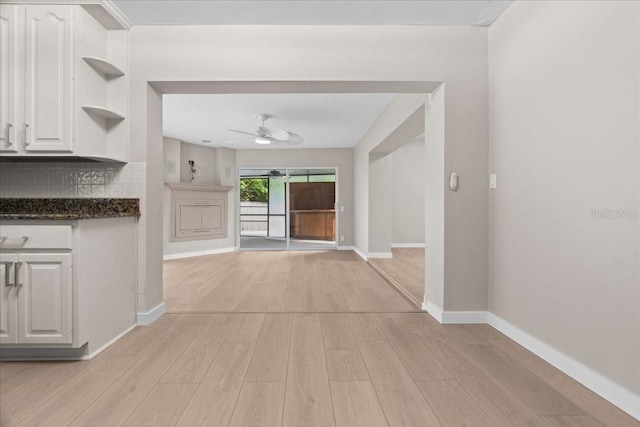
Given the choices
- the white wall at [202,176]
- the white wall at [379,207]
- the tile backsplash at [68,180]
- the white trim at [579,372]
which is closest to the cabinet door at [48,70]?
the tile backsplash at [68,180]

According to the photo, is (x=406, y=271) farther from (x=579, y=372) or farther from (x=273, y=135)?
(x=579, y=372)

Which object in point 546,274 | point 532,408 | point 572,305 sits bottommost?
point 532,408

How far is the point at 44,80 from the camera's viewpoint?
211 cm

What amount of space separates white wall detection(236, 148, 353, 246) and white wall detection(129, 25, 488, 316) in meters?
4.91

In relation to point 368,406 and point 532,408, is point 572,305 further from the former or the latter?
point 368,406

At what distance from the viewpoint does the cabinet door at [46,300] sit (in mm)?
1843

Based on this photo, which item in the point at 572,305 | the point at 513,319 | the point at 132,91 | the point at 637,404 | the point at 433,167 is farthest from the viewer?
the point at 433,167

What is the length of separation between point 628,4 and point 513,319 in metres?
1.92

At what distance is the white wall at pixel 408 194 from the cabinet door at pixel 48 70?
6648 millimetres

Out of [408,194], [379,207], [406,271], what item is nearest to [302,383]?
[406,271]

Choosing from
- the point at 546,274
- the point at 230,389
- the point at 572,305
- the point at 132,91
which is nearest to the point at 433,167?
the point at 546,274

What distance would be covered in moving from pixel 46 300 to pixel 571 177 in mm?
3136

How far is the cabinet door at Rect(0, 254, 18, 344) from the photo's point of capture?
71.7 inches

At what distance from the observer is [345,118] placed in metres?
5.07
